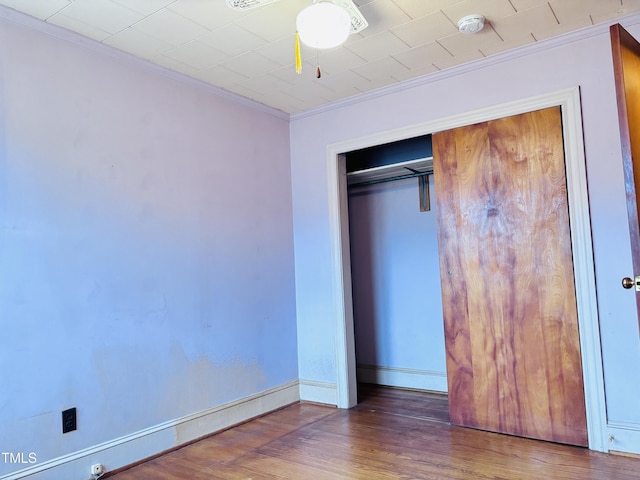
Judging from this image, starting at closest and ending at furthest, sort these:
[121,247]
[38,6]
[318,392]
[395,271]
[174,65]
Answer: [38,6], [121,247], [174,65], [318,392], [395,271]

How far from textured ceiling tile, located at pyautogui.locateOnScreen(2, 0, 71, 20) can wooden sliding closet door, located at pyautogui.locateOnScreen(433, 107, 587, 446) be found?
2.49 m

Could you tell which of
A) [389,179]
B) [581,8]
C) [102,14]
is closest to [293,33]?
[102,14]

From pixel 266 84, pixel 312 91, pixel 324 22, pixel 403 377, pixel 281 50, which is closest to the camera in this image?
pixel 324 22

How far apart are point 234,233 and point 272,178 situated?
68 cm

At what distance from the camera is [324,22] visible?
1821 millimetres

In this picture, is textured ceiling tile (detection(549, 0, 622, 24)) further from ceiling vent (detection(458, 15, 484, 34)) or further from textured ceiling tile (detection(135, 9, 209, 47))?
textured ceiling tile (detection(135, 9, 209, 47))

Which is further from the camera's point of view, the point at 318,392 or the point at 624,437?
the point at 318,392

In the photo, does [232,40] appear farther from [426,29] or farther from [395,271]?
[395,271]

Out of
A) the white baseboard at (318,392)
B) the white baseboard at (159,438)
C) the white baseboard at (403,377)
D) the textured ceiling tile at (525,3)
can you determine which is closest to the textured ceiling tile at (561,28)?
the textured ceiling tile at (525,3)

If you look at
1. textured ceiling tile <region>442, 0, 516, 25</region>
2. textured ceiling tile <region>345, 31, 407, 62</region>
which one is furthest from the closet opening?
textured ceiling tile <region>442, 0, 516, 25</region>

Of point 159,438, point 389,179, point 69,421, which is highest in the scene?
point 389,179

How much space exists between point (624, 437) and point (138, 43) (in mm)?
3674

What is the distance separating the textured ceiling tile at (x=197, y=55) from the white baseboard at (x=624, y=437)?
3.27 m

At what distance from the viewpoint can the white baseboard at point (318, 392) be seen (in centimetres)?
382
